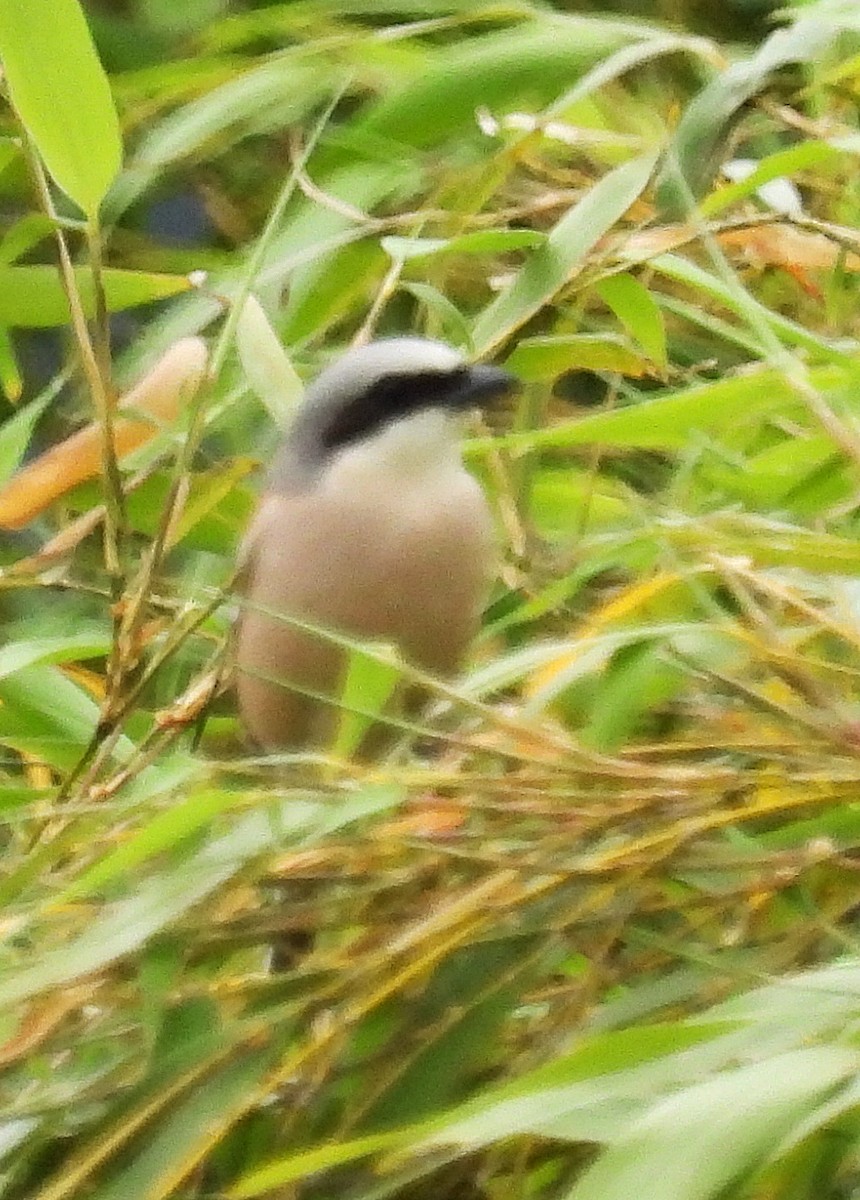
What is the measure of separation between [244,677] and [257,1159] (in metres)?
0.35

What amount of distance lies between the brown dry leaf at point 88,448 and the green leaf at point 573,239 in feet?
0.49

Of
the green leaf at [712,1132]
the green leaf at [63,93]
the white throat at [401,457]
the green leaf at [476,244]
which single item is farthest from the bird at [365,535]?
the green leaf at [712,1132]

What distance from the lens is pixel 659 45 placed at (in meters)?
0.76

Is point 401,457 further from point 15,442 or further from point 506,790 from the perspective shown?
point 506,790

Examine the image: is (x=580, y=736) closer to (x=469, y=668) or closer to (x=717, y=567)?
(x=717, y=567)

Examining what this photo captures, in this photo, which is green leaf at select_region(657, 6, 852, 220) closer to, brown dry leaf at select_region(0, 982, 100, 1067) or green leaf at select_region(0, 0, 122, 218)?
green leaf at select_region(0, 0, 122, 218)

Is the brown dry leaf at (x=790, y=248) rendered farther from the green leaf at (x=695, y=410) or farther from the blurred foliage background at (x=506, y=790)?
the green leaf at (x=695, y=410)

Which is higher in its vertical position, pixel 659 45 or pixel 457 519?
pixel 659 45

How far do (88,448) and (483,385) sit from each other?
18cm

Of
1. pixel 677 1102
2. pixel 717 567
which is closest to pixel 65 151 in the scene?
pixel 717 567

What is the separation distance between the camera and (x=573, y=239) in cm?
72

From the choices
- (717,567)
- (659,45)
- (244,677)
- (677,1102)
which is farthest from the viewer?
(244,677)

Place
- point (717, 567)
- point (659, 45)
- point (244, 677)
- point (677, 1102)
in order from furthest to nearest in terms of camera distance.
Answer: point (244, 677) < point (659, 45) < point (717, 567) < point (677, 1102)

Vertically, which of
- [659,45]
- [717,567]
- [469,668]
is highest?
[659,45]
